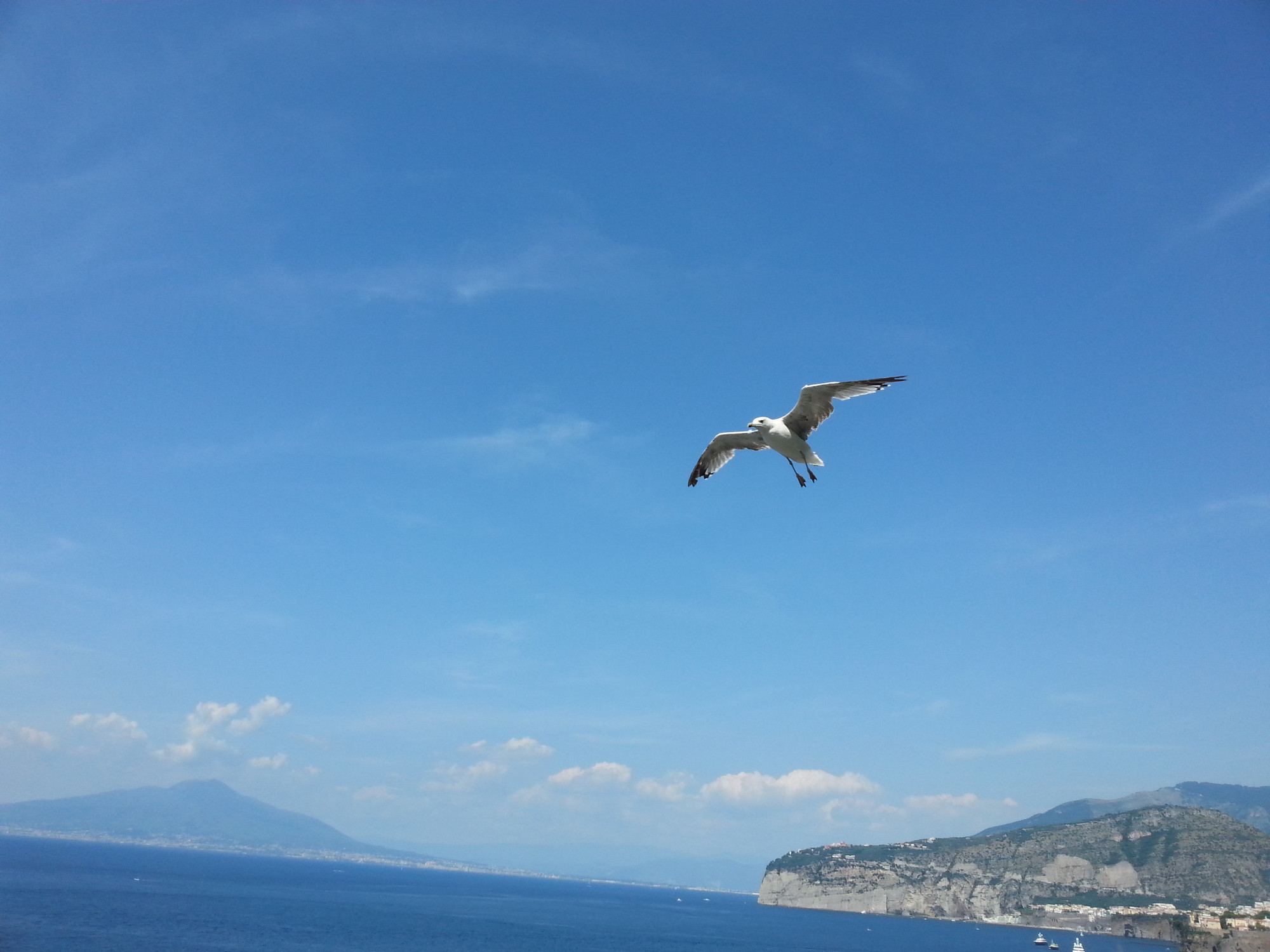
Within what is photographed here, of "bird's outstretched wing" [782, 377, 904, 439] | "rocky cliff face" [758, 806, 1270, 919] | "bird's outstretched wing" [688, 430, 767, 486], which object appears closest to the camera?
"bird's outstretched wing" [782, 377, 904, 439]

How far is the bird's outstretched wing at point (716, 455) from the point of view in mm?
16375

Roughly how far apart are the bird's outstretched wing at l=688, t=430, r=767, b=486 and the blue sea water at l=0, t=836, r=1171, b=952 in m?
72.3

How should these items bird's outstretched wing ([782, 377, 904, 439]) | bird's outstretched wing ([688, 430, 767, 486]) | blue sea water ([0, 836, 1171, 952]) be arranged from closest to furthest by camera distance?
bird's outstretched wing ([782, 377, 904, 439]), bird's outstretched wing ([688, 430, 767, 486]), blue sea water ([0, 836, 1171, 952])

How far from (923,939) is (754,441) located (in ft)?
488

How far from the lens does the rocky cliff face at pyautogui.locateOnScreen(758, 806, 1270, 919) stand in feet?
517

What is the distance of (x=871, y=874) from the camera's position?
19950cm

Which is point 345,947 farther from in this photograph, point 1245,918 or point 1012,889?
point 1012,889

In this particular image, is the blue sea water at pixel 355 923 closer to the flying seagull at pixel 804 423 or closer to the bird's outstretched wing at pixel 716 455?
the bird's outstretched wing at pixel 716 455

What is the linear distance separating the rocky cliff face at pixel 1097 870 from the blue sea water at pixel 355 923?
20.3 feet

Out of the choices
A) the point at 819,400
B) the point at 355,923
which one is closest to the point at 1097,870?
the point at 355,923

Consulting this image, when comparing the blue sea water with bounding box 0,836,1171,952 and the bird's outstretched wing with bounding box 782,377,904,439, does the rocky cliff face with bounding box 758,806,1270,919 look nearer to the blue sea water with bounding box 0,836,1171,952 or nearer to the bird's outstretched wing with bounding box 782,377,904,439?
the blue sea water with bounding box 0,836,1171,952

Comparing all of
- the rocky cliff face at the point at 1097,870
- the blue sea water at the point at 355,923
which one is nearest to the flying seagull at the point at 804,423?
the blue sea water at the point at 355,923

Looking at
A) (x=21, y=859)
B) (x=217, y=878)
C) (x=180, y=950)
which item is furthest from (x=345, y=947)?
(x=21, y=859)

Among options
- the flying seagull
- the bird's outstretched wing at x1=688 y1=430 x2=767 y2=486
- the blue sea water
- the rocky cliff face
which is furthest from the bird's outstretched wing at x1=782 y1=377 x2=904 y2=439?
the rocky cliff face
